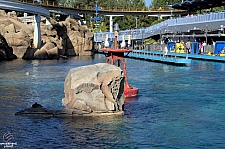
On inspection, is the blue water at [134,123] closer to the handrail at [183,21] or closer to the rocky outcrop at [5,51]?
the rocky outcrop at [5,51]

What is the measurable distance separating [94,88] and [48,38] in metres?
62.1

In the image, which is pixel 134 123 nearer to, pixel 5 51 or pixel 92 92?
pixel 92 92

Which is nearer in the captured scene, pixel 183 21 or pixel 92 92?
pixel 92 92

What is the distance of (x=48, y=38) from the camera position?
80000 millimetres

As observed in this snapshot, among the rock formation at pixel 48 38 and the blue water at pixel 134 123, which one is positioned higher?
the rock formation at pixel 48 38

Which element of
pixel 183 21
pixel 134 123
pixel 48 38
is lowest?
pixel 134 123

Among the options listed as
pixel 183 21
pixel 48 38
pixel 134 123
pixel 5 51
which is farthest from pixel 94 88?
pixel 48 38

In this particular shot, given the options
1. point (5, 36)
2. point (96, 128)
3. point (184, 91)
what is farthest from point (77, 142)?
point (5, 36)

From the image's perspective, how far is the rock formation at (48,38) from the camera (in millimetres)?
65250

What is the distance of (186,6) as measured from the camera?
Result: 93.1 meters

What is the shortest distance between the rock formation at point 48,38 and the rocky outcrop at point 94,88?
46.7 meters

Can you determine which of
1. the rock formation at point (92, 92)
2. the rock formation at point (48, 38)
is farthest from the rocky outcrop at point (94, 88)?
the rock formation at point (48, 38)

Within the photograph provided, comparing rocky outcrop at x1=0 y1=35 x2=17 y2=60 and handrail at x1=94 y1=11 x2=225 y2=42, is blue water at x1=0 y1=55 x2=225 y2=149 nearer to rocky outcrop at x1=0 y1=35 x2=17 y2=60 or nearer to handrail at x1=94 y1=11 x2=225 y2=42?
rocky outcrop at x1=0 y1=35 x2=17 y2=60

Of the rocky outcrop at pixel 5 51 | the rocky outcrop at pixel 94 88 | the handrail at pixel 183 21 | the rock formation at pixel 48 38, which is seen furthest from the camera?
the handrail at pixel 183 21
